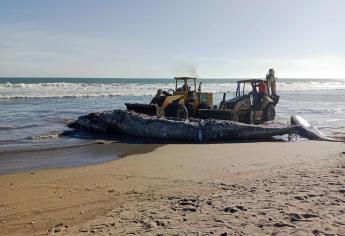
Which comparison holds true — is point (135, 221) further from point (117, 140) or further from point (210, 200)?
point (117, 140)

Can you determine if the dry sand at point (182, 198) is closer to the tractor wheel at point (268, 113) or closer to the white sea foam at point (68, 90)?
the tractor wheel at point (268, 113)

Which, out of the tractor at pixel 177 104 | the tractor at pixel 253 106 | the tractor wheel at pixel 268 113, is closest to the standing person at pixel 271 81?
the tractor at pixel 253 106

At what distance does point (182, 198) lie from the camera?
21.1 feet

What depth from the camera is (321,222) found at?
516cm

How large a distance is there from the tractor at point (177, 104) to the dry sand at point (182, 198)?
696 centimetres

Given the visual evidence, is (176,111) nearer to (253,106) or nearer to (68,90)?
(253,106)

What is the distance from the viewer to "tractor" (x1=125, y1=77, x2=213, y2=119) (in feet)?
56.6

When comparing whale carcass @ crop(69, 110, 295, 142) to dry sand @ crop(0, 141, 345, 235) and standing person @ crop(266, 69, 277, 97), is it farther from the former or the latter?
standing person @ crop(266, 69, 277, 97)

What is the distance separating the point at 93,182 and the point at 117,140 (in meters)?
6.84

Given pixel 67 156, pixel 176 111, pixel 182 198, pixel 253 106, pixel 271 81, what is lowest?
pixel 67 156

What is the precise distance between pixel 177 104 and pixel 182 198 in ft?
37.8

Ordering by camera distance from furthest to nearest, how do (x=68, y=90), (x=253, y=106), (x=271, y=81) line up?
(x=68, y=90) < (x=271, y=81) < (x=253, y=106)

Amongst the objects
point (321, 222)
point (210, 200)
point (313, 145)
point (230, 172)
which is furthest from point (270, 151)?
point (321, 222)

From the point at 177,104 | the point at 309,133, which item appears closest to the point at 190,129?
the point at 177,104
